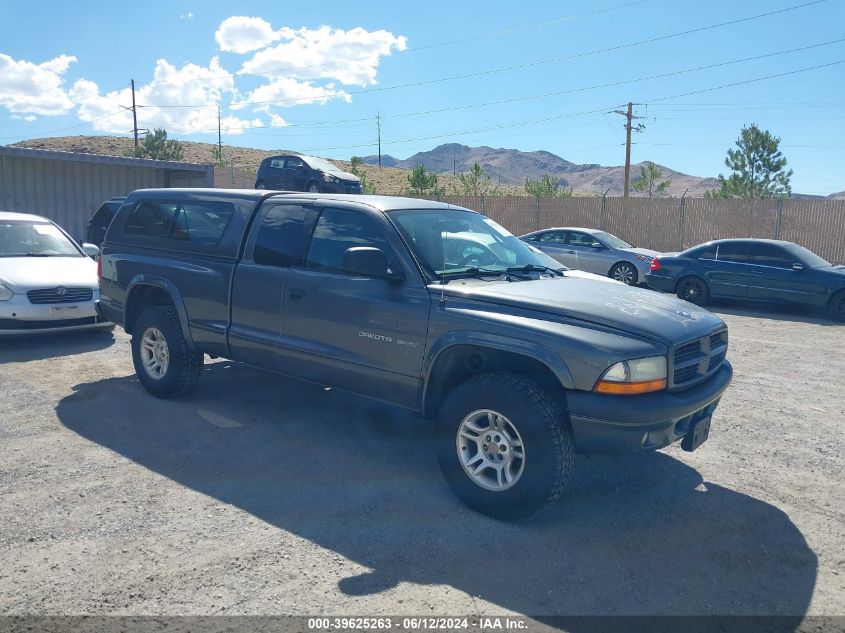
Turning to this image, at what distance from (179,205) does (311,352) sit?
7.48ft

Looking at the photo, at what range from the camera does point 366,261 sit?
186 inches

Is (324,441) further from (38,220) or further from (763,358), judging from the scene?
(38,220)

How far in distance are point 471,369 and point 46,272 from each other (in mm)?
6647

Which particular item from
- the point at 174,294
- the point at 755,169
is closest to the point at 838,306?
the point at 174,294

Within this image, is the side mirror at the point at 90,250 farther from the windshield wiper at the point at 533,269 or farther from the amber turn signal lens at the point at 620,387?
the amber turn signal lens at the point at 620,387

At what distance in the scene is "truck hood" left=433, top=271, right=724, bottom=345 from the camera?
14.0 feet

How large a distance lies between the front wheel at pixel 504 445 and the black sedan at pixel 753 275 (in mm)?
10675

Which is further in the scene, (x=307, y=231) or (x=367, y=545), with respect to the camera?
(x=307, y=231)

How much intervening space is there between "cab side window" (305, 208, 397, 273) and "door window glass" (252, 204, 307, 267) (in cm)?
15

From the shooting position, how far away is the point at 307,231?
559 cm

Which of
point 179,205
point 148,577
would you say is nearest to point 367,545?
point 148,577

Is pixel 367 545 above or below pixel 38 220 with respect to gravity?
below

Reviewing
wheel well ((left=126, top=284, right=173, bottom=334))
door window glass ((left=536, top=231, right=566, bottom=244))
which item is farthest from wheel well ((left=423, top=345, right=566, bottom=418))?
door window glass ((left=536, top=231, right=566, bottom=244))

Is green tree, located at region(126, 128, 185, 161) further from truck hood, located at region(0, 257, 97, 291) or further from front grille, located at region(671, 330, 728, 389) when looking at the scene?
front grille, located at region(671, 330, 728, 389)
